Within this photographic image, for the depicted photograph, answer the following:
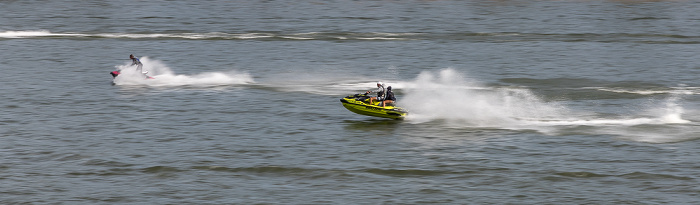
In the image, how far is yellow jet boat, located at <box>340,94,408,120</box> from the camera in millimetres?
39719

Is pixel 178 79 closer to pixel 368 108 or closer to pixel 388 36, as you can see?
pixel 368 108

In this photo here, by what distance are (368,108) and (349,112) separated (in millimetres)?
3906

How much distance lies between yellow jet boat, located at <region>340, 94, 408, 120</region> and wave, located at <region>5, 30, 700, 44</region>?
30.6 m

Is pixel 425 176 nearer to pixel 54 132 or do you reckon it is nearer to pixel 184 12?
pixel 54 132

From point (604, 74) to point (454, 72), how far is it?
Answer: 29.2ft

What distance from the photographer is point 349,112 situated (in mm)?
43562

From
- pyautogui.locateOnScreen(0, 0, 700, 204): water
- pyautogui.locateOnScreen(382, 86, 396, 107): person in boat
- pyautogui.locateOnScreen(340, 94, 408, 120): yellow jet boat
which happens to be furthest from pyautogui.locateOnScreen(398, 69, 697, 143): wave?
pyautogui.locateOnScreen(382, 86, 396, 107): person in boat

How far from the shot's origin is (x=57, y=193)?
3064cm

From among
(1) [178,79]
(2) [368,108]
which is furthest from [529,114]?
(1) [178,79]

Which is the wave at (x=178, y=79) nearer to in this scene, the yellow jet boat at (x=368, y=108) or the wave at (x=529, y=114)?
the wave at (x=529, y=114)

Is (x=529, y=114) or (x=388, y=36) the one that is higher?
(x=388, y=36)

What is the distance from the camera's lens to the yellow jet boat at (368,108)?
39.7m

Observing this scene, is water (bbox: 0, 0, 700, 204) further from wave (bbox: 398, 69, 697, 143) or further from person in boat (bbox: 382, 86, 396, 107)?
person in boat (bbox: 382, 86, 396, 107)

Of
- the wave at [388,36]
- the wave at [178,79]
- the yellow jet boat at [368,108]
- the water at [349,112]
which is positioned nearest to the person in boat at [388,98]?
the yellow jet boat at [368,108]
